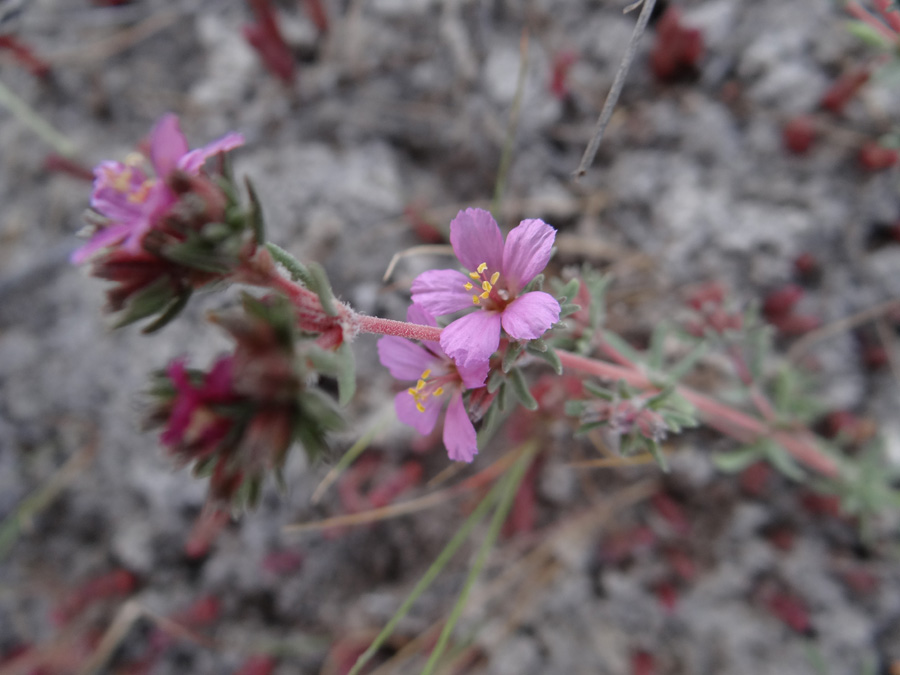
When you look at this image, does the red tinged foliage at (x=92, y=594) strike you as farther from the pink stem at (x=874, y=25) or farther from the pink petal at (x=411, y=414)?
the pink stem at (x=874, y=25)

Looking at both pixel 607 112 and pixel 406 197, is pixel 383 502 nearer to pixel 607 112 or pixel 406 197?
pixel 406 197

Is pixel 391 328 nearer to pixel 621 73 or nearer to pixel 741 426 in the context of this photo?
pixel 621 73

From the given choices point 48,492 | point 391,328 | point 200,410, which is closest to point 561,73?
point 391,328

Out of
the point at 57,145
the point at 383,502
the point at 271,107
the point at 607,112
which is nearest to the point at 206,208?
the point at 607,112

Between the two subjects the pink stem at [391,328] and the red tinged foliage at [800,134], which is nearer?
the pink stem at [391,328]

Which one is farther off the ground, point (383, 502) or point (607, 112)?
point (607, 112)

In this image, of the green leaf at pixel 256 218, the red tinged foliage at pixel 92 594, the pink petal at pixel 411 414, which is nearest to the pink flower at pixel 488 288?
the pink petal at pixel 411 414

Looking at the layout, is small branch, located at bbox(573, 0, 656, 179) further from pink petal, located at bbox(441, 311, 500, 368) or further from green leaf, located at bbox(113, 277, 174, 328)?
green leaf, located at bbox(113, 277, 174, 328)
